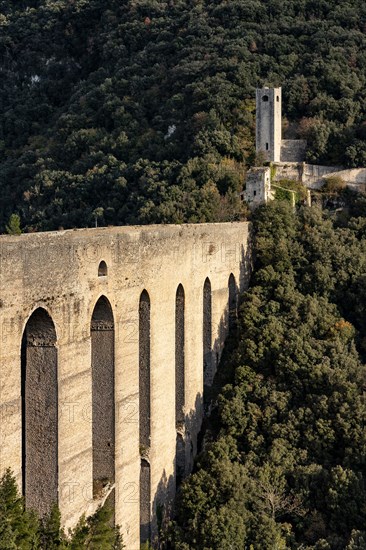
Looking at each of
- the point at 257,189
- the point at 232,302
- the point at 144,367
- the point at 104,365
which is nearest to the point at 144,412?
the point at 144,367

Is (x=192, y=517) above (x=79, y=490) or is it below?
below

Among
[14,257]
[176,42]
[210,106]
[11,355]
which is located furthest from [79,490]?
[176,42]

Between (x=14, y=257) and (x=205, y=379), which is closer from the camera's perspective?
(x=14, y=257)

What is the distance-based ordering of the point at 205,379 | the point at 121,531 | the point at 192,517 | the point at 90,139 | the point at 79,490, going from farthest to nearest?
the point at 90,139 → the point at 205,379 → the point at 192,517 → the point at 121,531 → the point at 79,490

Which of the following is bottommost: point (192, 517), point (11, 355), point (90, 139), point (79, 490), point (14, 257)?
point (192, 517)

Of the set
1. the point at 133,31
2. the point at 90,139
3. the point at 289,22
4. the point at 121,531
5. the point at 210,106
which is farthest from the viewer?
the point at 133,31

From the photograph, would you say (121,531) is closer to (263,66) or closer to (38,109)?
(263,66)

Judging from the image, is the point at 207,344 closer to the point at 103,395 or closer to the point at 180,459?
the point at 180,459

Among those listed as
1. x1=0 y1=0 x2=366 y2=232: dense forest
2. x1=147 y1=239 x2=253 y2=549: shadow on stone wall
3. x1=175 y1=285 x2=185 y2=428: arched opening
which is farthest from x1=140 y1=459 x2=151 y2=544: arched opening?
x1=0 y1=0 x2=366 y2=232: dense forest
